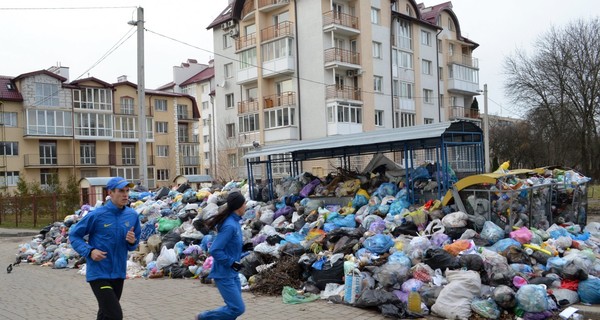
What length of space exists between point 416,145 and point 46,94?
4069 cm

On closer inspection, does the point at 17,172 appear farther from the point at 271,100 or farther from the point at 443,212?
the point at 443,212

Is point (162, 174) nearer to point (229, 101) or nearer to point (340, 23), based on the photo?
point (229, 101)

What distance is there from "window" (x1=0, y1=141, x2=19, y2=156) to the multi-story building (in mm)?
17790

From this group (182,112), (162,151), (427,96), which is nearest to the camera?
(427,96)

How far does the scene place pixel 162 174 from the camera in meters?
53.0

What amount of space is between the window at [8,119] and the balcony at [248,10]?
21.9 m

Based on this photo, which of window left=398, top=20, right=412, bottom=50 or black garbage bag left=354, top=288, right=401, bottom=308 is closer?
black garbage bag left=354, top=288, right=401, bottom=308

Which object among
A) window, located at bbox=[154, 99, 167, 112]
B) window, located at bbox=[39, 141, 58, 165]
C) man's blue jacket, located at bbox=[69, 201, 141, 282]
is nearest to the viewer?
man's blue jacket, located at bbox=[69, 201, 141, 282]

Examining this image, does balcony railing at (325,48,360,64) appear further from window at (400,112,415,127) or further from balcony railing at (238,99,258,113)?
balcony railing at (238,99,258,113)

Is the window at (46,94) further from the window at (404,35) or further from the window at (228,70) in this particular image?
the window at (404,35)

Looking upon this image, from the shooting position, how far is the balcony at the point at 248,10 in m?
37.0

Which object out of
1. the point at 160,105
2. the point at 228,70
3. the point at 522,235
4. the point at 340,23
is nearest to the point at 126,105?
the point at 160,105

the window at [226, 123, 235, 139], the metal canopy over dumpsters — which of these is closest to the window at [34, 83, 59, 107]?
the window at [226, 123, 235, 139]

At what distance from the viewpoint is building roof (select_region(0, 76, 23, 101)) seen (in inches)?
1676
